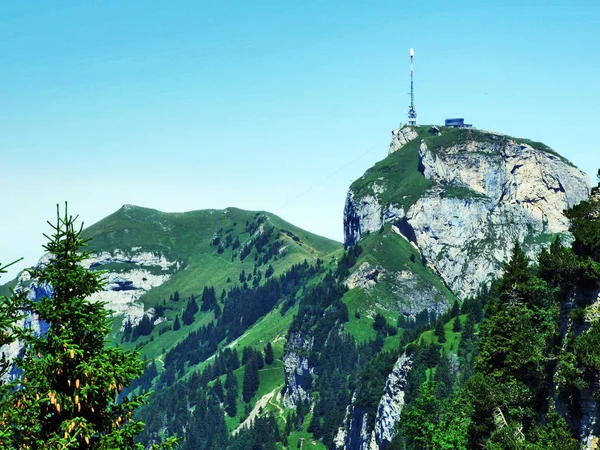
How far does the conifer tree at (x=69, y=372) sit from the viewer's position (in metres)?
22.8

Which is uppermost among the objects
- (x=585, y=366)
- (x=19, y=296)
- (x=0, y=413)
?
(x=19, y=296)

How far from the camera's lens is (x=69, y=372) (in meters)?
23.7

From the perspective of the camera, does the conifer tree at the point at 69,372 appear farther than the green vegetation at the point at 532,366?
No

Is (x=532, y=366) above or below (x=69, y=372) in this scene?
below

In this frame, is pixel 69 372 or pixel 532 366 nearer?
pixel 69 372

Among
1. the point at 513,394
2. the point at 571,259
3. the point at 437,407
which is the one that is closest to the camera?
the point at 571,259

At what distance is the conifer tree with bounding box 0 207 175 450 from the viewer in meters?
22.8

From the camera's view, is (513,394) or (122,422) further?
(513,394)

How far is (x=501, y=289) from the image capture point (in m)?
76.1

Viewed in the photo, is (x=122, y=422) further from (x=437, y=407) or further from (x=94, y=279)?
(x=437, y=407)

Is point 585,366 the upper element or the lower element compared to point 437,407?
upper

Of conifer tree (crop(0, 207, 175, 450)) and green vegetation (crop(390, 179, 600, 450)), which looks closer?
conifer tree (crop(0, 207, 175, 450))

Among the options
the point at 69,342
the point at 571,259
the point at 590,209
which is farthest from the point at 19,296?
the point at 590,209

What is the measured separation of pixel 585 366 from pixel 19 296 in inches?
1565
